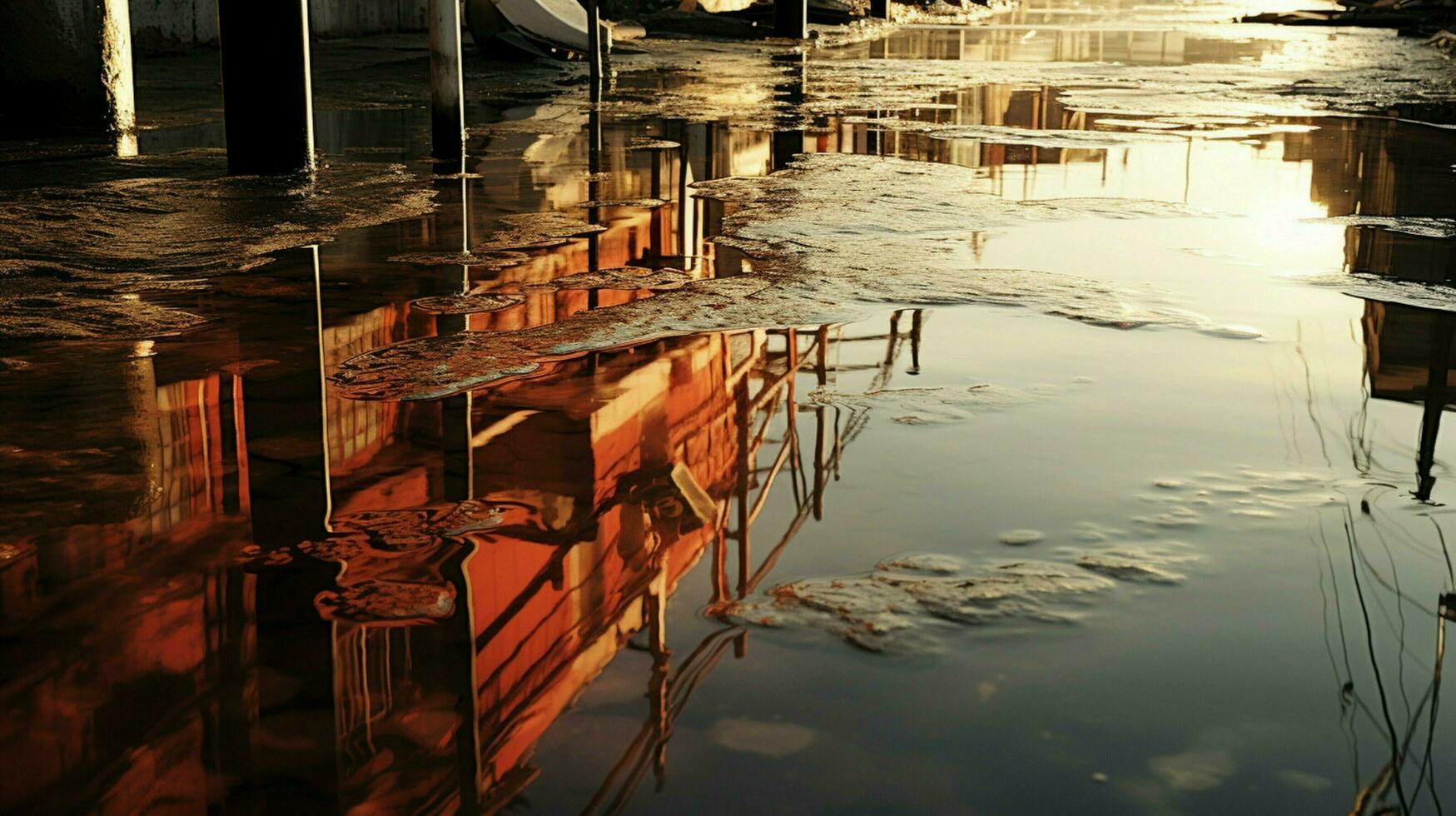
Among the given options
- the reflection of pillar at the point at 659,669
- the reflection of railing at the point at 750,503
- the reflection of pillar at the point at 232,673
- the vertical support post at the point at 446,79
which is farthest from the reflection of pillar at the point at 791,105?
the reflection of pillar at the point at 232,673

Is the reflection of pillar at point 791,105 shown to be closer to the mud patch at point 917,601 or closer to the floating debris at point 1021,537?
the floating debris at point 1021,537

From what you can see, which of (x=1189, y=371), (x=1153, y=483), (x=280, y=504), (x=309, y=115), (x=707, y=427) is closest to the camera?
(x=280, y=504)

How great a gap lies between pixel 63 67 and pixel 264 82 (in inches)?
91.1

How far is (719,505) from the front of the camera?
103 inches

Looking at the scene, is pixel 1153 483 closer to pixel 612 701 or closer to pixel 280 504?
pixel 612 701

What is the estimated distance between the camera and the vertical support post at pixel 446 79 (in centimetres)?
690

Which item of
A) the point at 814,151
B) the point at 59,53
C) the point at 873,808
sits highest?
the point at 59,53

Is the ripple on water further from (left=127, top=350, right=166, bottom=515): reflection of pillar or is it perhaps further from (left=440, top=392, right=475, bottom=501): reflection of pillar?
(left=127, top=350, right=166, bottom=515): reflection of pillar

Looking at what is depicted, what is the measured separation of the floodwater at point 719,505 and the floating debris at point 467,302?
19 mm

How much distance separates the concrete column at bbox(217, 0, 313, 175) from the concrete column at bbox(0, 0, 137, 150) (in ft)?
5.43

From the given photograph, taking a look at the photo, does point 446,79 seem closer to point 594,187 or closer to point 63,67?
point 594,187

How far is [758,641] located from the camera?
2115mm

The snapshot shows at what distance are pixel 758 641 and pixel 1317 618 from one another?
862 mm

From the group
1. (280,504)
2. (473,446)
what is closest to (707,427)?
(473,446)
